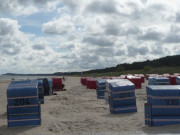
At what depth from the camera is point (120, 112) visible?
13164mm

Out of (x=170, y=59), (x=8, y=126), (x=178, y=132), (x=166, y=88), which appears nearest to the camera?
(x=178, y=132)

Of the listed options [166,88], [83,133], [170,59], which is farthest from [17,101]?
[170,59]

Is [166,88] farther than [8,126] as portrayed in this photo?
No

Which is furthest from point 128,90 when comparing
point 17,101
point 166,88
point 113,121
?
point 17,101

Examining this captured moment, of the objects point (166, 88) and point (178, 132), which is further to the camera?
point (166, 88)

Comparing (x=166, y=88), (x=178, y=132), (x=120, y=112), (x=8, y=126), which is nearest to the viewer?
(x=178, y=132)

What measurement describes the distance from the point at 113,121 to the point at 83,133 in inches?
86.0

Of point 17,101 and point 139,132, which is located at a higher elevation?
point 17,101

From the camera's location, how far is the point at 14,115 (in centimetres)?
1081

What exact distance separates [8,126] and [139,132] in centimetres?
500

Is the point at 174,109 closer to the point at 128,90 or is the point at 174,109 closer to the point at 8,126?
the point at 128,90

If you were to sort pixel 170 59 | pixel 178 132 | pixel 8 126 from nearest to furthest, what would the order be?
pixel 178 132, pixel 8 126, pixel 170 59

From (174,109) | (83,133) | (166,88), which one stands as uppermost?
(166,88)

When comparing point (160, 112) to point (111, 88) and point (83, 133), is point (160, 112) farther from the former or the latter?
point (111, 88)
